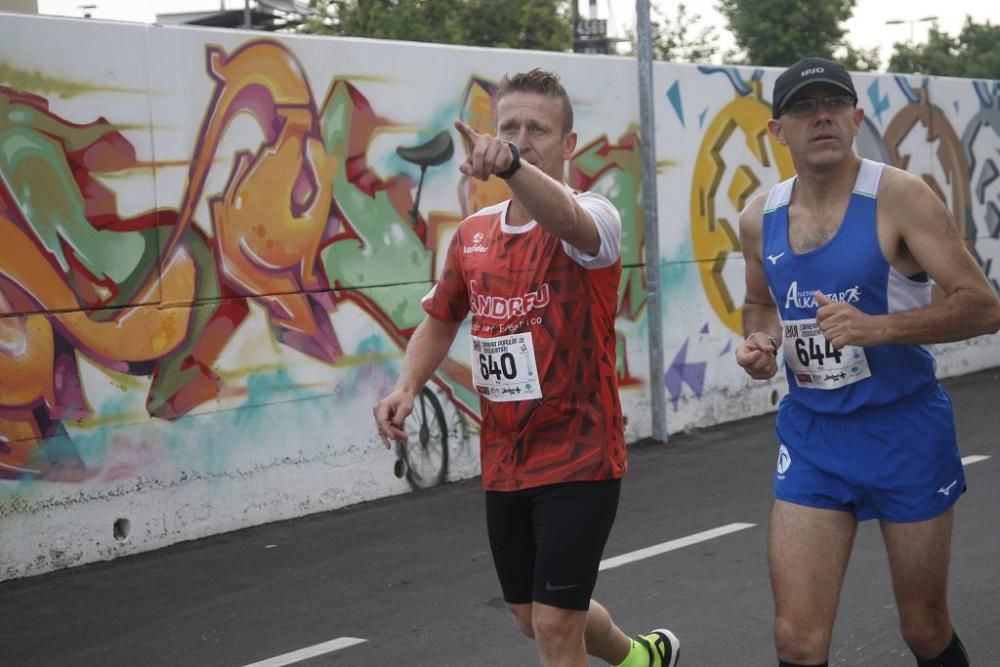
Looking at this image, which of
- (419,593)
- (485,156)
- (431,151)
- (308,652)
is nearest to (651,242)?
(431,151)

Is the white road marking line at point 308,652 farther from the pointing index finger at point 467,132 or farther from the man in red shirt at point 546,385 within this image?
the pointing index finger at point 467,132

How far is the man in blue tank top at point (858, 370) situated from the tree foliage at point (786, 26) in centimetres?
4637

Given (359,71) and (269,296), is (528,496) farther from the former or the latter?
(359,71)

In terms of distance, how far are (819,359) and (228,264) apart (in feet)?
17.4

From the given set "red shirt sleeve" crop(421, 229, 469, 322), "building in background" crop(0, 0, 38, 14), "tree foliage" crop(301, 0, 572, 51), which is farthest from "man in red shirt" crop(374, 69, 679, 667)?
"tree foliage" crop(301, 0, 572, 51)

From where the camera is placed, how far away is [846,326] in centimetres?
399

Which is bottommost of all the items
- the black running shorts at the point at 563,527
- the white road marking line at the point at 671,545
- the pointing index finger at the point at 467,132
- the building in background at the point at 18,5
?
the white road marking line at the point at 671,545

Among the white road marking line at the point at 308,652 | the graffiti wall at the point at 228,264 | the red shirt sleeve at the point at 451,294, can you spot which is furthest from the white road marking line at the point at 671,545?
the red shirt sleeve at the point at 451,294

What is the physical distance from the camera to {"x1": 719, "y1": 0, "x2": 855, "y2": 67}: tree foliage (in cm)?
4988

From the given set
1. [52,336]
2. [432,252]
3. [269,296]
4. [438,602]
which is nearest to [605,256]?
[438,602]

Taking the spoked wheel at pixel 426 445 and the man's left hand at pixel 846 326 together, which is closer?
the man's left hand at pixel 846 326

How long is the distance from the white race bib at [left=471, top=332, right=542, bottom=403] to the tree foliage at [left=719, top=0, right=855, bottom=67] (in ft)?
153

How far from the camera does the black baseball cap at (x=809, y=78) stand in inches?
165

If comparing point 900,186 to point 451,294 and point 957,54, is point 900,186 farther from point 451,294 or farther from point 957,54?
point 957,54
